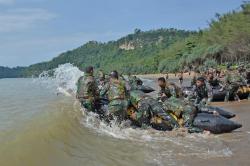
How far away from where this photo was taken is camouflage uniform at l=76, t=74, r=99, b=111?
14.0m

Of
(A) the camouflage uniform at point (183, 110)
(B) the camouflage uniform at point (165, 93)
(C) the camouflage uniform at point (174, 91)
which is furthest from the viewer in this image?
(B) the camouflage uniform at point (165, 93)

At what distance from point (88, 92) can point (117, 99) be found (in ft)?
5.10

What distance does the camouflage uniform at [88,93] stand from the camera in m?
14.0

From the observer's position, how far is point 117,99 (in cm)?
1270

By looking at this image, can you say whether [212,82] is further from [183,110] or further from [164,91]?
[183,110]

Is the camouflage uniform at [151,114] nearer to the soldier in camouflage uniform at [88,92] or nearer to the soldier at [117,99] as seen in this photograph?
the soldier at [117,99]

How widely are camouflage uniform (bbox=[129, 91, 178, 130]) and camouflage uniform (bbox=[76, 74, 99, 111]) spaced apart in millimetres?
1574

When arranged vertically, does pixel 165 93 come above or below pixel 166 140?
above

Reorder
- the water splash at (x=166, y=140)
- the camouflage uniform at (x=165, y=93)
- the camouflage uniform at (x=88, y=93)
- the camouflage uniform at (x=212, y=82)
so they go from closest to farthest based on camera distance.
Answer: the water splash at (x=166, y=140)
the camouflage uniform at (x=165, y=93)
the camouflage uniform at (x=88, y=93)
the camouflage uniform at (x=212, y=82)

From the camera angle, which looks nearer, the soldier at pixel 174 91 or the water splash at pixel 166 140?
the water splash at pixel 166 140

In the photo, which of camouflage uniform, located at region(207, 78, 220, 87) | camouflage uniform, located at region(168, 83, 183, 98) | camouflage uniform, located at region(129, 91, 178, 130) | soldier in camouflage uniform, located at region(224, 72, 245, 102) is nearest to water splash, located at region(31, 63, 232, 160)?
camouflage uniform, located at region(129, 91, 178, 130)

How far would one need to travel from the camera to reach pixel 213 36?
285 ft

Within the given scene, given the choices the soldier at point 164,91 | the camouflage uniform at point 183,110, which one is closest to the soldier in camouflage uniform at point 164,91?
the soldier at point 164,91

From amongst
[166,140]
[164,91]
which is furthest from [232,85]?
[166,140]
